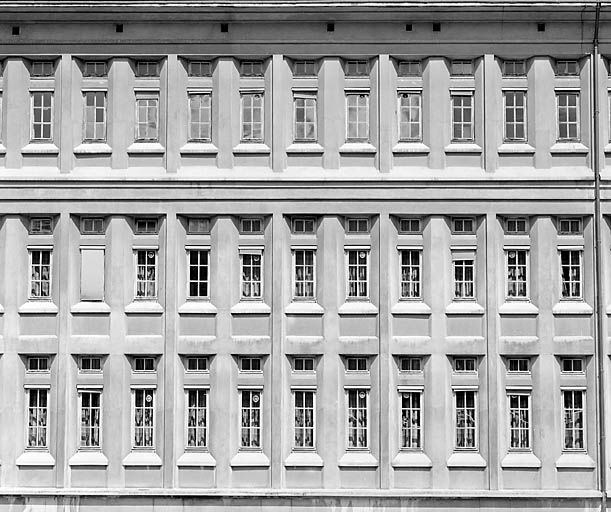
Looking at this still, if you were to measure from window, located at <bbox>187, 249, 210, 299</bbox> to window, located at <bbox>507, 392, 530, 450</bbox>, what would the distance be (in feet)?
27.8

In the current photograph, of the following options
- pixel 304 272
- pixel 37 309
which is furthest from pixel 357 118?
pixel 37 309

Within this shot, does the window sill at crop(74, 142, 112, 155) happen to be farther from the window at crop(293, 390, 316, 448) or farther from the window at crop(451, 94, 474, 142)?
the window at crop(451, 94, 474, 142)

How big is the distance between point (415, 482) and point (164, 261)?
8.66 metres

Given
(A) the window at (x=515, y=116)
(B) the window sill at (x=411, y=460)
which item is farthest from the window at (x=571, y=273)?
(B) the window sill at (x=411, y=460)

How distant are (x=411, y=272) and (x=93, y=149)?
8.98m

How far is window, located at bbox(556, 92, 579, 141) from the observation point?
1199 inches

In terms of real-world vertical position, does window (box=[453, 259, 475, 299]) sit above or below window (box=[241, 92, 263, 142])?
below

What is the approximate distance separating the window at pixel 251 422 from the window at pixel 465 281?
5860mm

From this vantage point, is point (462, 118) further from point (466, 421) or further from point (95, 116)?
point (95, 116)

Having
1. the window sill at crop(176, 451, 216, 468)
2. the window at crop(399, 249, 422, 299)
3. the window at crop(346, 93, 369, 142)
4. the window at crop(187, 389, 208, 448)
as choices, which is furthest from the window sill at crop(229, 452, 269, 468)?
the window at crop(346, 93, 369, 142)

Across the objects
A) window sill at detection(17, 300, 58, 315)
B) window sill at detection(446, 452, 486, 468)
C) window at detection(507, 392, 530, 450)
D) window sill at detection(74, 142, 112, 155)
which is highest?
window sill at detection(74, 142, 112, 155)

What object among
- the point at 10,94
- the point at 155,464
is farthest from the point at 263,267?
the point at 10,94

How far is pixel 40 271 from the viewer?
3041 centimetres

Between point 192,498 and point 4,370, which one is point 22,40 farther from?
point 192,498
